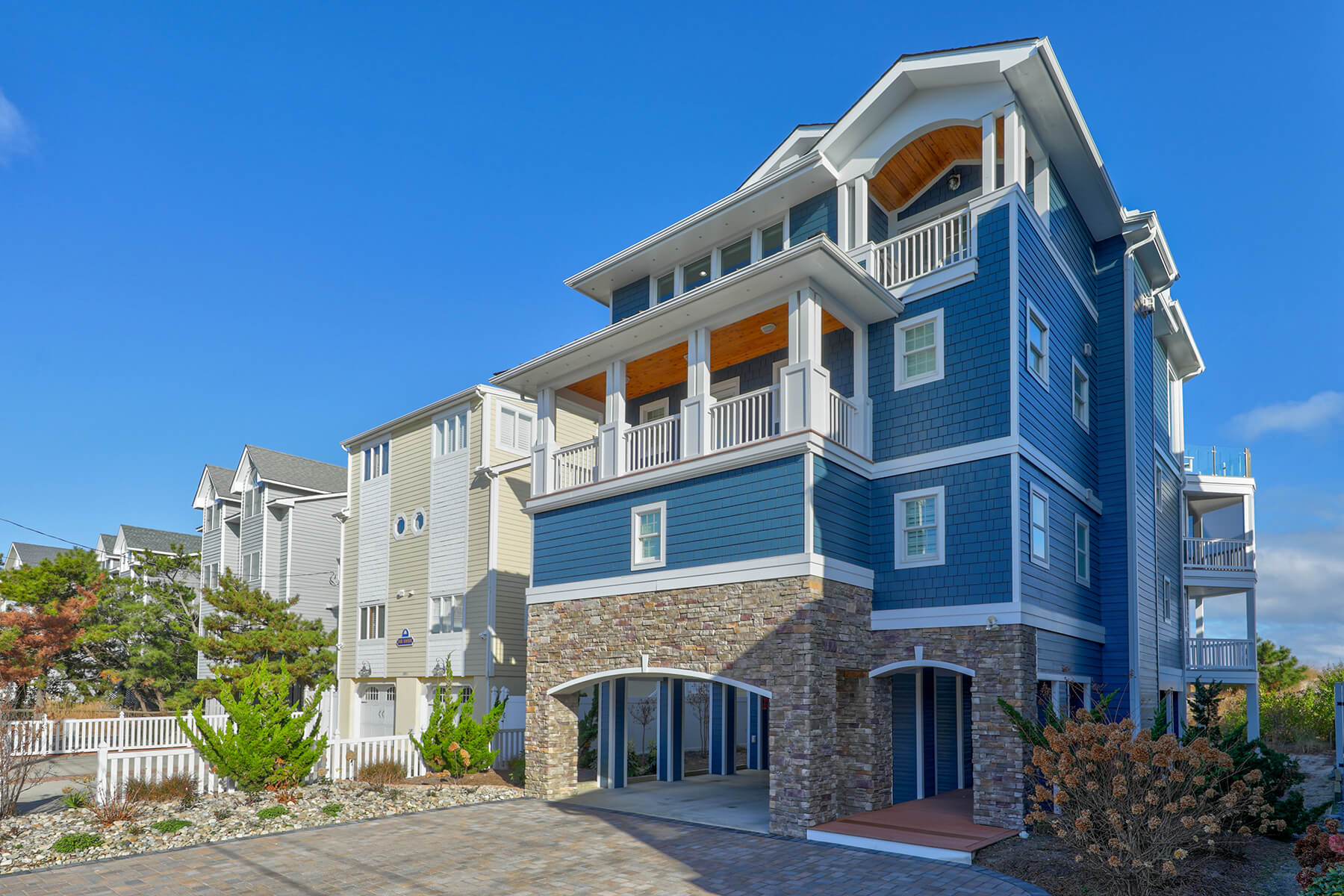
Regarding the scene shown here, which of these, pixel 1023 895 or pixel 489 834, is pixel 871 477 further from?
pixel 489 834

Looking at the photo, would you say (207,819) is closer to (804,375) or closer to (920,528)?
(804,375)

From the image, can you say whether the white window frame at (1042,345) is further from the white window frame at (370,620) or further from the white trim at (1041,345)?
the white window frame at (370,620)

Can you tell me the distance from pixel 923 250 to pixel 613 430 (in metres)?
6.34

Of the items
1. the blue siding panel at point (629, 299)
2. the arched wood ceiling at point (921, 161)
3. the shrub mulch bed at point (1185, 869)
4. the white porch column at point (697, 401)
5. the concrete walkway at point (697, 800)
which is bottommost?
the concrete walkway at point (697, 800)

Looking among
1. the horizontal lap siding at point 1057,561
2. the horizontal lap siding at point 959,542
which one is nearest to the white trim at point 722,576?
the horizontal lap siding at point 959,542

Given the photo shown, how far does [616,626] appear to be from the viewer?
1627cm

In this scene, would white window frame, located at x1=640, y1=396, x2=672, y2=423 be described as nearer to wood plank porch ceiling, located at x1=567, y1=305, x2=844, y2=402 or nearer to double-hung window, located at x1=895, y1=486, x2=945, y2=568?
wood plank porch ceiling, located at x1=567, y1=305, x2=844, y2=402

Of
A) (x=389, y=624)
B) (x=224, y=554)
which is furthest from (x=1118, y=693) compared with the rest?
(x=224, y=554)

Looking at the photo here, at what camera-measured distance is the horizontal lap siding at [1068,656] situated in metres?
13.9

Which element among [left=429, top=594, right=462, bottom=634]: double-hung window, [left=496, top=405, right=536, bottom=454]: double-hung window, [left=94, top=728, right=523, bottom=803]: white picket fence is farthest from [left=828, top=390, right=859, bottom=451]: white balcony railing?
[left=429, top=594, right=462, bottom=634]: double-hung window

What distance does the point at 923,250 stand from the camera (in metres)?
15.7

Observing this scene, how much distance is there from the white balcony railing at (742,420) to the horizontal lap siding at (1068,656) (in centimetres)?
519

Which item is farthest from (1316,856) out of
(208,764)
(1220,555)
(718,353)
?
(1220,555)

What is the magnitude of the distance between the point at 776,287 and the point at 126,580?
31.7 meters
